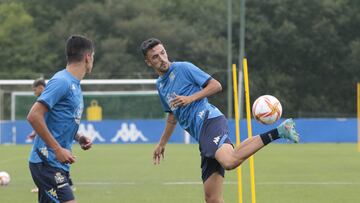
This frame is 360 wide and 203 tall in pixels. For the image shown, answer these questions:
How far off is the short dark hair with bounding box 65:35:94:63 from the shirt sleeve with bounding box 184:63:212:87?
1.80m

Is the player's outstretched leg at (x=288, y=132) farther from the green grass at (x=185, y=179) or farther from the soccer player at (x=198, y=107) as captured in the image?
the green grass at (x=185, y=179)

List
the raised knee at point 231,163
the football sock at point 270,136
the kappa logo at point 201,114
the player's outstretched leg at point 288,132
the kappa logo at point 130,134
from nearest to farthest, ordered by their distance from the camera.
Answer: the player's outstretched leg at point 288,132, the football sock at point 270,136, the raised knee at point 231,163, the kappa logo at point 201,114, the kappa logo at point 130,134

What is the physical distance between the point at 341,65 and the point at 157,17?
16.1 m

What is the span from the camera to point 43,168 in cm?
662

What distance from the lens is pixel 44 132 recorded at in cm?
628

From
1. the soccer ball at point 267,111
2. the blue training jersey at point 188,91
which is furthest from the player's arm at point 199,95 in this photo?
the soccer ball at point 267,111

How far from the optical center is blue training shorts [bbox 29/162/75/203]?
6570 millimetres

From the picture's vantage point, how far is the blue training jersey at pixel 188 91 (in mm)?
8195

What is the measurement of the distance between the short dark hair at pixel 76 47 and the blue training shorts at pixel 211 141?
189 centimetres

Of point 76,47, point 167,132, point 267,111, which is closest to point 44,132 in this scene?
point 76,47

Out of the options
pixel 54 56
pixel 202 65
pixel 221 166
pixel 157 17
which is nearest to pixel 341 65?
pixel 202 65

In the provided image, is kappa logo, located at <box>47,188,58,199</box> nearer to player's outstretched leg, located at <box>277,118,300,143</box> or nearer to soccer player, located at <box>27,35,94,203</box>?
soccer player, located at <box>27,35,94,203</box>

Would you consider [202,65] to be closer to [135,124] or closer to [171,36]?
[171,36]

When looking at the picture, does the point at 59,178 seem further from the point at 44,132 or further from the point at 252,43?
the point at 252,43
